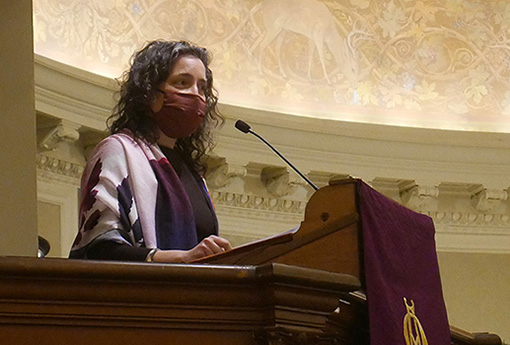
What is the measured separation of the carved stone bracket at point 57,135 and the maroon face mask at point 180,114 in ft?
11.8

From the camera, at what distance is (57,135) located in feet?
21.1

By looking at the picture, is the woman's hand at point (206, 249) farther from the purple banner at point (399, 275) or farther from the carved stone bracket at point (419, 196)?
the carved stone bracket at point (419, 196)

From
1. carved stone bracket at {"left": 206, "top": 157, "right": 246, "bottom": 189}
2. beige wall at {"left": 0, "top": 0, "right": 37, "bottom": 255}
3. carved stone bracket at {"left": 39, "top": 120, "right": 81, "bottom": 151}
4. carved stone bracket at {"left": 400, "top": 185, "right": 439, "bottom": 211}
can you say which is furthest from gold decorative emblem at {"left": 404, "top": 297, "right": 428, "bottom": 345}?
carved stone bracket at {"left": 400, "top": 185, "right": 439, "bottom": 211}

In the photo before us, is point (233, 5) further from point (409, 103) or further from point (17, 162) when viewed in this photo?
point (17, 162)

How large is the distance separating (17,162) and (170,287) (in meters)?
1.61

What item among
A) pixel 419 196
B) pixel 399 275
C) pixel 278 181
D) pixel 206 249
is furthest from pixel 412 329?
pixel 419 196

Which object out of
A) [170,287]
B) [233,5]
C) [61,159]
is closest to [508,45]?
[233,5]

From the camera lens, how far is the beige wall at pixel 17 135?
3242mm

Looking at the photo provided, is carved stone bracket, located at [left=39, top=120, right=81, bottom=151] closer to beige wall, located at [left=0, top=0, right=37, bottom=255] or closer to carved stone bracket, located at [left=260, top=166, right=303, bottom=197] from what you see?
carved stone bracket, located at [left=260, top=166, right=303, bottom=197]

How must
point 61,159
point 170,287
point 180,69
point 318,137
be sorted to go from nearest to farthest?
point 170,287
point 180,69
point 61,159
point 318,137

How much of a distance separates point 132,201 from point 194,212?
261 millimetres

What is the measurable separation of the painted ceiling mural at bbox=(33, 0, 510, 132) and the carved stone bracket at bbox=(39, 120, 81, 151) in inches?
32.4

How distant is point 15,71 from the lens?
3.35 metres

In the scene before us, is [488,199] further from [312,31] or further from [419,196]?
[312,31]
